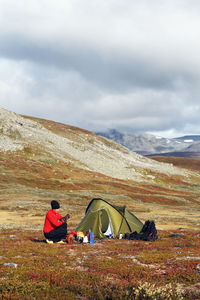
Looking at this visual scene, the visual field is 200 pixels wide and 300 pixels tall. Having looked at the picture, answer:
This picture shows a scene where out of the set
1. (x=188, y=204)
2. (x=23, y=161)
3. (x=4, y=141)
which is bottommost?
(x=188, y=204)

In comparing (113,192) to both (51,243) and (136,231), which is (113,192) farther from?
(51,243)

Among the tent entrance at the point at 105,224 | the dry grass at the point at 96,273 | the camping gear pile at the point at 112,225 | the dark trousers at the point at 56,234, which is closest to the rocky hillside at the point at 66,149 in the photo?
the camping gear pile at the point at 112,225

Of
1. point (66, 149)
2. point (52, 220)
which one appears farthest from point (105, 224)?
point (66, 149)

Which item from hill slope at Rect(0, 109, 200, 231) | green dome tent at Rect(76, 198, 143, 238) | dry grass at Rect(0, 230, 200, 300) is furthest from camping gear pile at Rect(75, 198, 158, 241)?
hill slope at Rect(0, 109, 200, 231)

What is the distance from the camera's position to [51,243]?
16.9 m

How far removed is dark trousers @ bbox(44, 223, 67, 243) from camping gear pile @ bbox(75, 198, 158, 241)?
329 cm

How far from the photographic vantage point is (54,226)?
17.0 meters

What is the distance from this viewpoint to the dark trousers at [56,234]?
17.0 m

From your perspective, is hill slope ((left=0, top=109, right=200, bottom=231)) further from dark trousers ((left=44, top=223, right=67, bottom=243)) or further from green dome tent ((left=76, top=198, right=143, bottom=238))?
dark trousers ((left=44, top=223, right=67, bottom=243))

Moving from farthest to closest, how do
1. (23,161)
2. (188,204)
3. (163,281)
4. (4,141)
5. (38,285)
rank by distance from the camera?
(4,141) → (23,161) → (188,204) → (163,281) → (38,285)

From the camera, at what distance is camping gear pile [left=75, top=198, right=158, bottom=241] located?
2000cm

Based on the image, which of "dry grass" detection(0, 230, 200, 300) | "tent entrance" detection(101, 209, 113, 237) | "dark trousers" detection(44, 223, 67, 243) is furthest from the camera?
"tent entrance" detection(101, 209, 113, 237)

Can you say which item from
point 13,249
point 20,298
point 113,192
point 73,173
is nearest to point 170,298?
point 20,298

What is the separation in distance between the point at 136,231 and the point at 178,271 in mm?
11064
